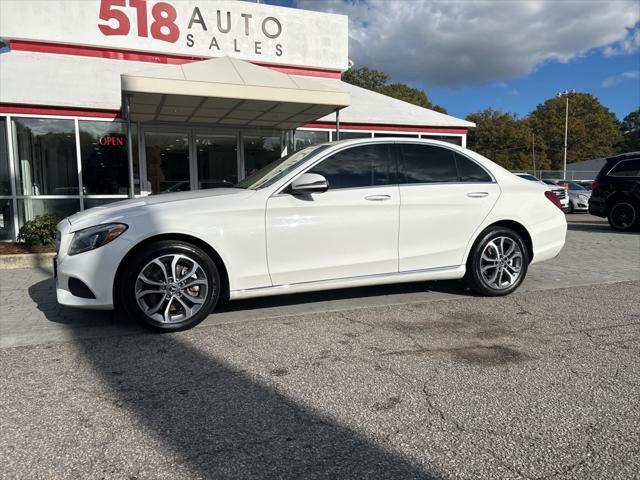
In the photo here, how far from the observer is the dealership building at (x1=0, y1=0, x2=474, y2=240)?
8773mm

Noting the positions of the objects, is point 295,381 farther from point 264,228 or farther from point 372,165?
point 372,165

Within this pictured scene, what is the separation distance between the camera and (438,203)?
499cm

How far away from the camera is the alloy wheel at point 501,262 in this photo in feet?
17.2

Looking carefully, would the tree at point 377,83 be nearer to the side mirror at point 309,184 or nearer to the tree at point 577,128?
the tree at point 577,128

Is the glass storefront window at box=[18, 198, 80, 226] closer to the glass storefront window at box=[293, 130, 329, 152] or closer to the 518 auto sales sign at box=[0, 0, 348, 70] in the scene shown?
the 518 auto sales sign at box=[0, 0, 348, 70]

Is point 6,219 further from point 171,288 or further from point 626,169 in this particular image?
point 626,169

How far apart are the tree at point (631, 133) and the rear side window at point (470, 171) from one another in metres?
86.8

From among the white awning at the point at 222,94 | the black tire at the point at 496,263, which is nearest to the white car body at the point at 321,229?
the black tire at the point at 496,263

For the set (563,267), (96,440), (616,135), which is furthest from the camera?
(616,135)

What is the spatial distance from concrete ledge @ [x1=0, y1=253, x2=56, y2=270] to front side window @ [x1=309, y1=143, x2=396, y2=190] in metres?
5.48

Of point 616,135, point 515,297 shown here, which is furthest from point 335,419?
point 616,135

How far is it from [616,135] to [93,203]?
78.1 metres

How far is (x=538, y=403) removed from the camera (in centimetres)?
287

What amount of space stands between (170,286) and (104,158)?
7537 millimetres
